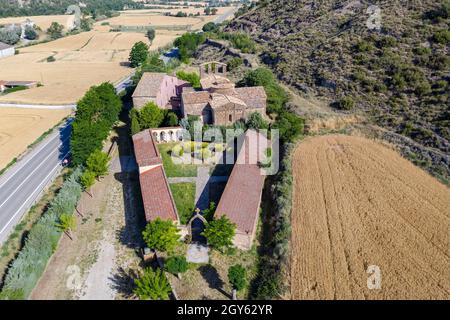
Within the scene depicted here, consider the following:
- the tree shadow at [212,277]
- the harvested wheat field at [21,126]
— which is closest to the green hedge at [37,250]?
the tree shadow at [212,277]

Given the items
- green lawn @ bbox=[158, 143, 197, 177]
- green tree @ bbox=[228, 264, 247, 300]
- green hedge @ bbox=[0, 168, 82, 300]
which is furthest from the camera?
green lawn @ bbox=[158, 143, 197, 177]

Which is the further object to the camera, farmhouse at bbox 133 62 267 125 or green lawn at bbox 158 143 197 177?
farmhouse at bbox 133 62 267 125

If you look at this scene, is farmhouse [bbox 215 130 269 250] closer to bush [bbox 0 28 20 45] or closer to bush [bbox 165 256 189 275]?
bush [bbox 165 256 189 275]

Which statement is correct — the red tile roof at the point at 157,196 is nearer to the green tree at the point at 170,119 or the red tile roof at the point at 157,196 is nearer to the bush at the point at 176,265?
the bush at the point at 176,265

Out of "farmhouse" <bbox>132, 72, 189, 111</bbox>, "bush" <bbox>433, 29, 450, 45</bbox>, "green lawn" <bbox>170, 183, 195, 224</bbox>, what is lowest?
"green lawn" <bbox>170, 183, 195, 224</bbox>

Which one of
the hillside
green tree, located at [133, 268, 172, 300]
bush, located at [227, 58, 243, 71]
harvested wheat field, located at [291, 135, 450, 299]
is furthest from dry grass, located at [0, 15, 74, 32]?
green tree, located at [133, 268, 172, 300]

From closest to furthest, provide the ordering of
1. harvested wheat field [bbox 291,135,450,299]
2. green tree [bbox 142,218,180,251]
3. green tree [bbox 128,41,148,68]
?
harvested wheat field [bbox 291,135,450,299], green tree [bbox 142,218,180,251], green tree [bbox 128,41,148,68]

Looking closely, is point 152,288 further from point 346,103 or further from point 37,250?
point 346,103

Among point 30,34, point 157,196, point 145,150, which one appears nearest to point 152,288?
point 157,196
